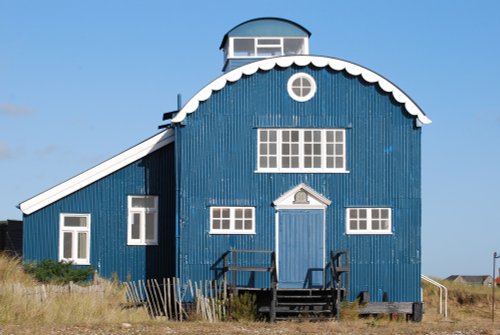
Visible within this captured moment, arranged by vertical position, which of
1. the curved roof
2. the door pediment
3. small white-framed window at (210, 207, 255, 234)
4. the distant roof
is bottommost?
the distant roof

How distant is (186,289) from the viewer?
29.4m

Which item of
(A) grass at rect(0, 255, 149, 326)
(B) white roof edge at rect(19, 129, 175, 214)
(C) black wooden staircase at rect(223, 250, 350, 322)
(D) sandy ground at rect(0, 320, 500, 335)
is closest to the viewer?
(D) sandy ground at rect(0, 320, 500, 335)

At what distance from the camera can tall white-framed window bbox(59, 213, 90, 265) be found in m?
31.6

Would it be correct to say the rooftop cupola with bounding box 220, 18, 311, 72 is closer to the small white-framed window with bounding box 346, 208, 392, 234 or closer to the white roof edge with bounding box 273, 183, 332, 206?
the white roof edge with bounding box 273, 183, 332, 206

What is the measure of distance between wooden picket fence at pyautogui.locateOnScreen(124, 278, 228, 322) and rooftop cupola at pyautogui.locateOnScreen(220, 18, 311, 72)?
783 cm

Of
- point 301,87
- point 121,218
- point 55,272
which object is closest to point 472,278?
point 301,87

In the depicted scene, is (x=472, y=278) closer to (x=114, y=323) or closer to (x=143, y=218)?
(x=143, y=218)

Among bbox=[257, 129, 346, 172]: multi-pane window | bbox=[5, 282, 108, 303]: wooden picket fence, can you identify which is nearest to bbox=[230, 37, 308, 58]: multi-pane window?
bbox=[257, 129, 346, 172]: multi-pane window

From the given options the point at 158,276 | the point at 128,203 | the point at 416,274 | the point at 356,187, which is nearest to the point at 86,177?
the point at 128,203

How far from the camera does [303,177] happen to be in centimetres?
3000

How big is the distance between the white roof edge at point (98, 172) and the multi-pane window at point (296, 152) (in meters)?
3.50

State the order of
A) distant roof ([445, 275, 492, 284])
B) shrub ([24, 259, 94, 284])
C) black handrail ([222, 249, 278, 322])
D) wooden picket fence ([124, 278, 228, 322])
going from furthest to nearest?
distant roof ([445, 275, 492, 284])
shrub ([24, 259, 94, 284])
wooden picket fence ([124, 278, 228, 322])
black handrail ([222, 249, 278, 322])

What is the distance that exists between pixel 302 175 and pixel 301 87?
260 cm

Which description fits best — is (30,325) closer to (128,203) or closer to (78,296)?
(78,296)
